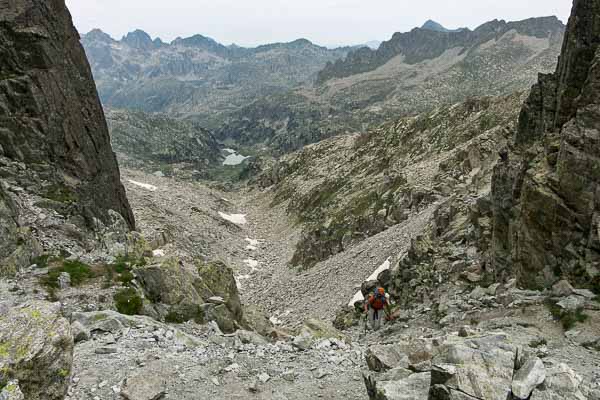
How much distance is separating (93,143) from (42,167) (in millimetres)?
7619

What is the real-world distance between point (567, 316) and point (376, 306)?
10.7 m

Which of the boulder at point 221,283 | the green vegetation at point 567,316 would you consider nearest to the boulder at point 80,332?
the boulder at point 221,283

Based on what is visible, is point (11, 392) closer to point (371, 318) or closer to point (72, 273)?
point (72, 273)

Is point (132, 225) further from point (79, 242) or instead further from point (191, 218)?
point (191, 218)

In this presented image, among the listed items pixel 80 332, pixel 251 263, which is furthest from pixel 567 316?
pixel 251 263

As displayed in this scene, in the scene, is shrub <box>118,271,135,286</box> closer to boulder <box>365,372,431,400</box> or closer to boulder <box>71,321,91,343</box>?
boulder <box>71,321,91,343</box>

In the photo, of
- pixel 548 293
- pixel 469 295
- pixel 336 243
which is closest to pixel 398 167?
pixel 336 243

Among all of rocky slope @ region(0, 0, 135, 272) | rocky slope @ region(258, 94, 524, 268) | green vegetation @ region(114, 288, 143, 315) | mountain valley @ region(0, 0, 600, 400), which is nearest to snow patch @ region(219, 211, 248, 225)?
rocky slope @ region(258, 94, 524, 268)

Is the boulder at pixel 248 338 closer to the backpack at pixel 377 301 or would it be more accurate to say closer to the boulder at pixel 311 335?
the boulder at pixel 311 335

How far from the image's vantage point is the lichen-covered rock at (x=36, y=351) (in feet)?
29.9

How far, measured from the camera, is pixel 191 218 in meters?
79.4

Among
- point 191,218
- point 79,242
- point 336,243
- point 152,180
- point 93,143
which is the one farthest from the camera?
point 152,180

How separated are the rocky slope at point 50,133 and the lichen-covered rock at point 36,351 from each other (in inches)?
588

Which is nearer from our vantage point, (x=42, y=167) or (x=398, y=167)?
(x=42, y=167)
